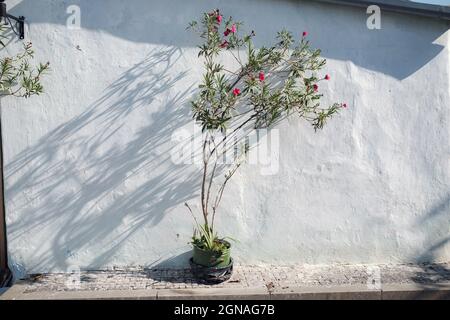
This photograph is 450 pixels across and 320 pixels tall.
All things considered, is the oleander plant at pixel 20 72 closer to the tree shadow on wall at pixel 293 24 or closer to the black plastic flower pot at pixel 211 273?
the tree shadow on wall at pixel 293 24

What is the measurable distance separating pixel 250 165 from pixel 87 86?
2.21 m

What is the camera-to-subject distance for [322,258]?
5.66 meters

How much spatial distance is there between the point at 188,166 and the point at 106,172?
100 centimetres

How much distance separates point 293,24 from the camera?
5.40m

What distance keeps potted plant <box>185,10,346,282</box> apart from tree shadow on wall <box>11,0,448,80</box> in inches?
6.7

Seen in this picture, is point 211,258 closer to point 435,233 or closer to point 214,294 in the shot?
point 214,294

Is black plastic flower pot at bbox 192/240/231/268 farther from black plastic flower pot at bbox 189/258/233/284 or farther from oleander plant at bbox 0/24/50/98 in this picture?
oleander plant at bbox 0/24/50/98

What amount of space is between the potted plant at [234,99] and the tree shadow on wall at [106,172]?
36 cm

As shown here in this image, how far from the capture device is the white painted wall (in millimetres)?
5250

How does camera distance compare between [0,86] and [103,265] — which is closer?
[0,86]

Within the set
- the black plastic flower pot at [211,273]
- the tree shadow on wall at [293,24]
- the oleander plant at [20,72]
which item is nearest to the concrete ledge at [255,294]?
the black plastic flower pot at [211,273]

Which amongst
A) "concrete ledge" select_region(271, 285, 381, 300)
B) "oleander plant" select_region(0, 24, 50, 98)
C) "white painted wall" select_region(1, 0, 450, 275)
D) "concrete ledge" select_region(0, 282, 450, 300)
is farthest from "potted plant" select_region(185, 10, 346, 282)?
"oleander plant" select_region(0, 24, 50, 98)
